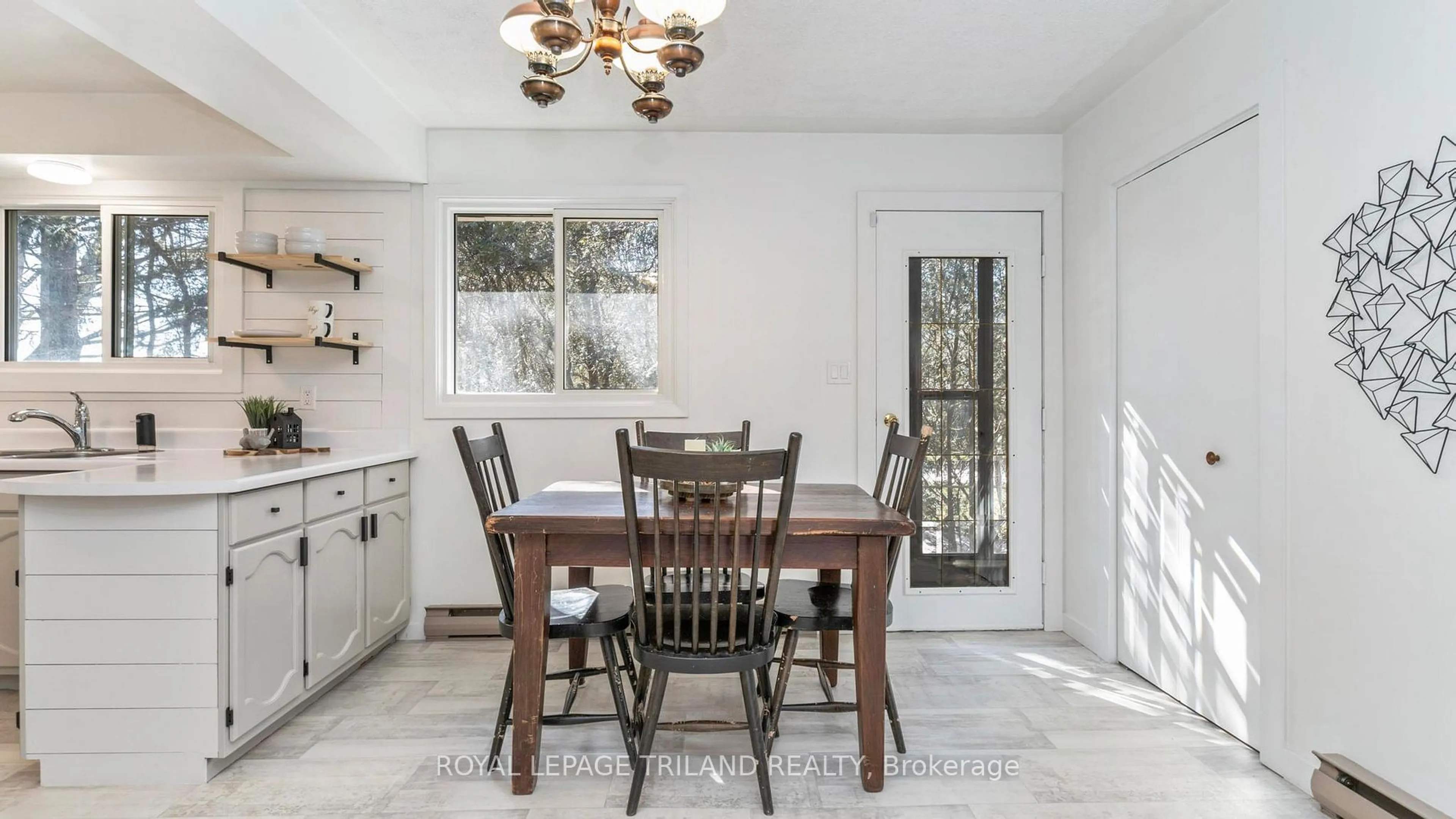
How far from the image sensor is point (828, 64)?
2713mm

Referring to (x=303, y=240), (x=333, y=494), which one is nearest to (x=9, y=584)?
(x=333, y=494)

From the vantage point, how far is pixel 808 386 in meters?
3.43

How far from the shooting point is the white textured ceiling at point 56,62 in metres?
A: 2.24

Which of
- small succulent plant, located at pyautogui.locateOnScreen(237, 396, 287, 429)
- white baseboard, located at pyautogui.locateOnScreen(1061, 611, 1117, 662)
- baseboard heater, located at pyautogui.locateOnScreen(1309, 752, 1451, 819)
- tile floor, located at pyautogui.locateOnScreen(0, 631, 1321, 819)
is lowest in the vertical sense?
tile floor, located at pyautogui.locateOnScreen(0, 631, 1321, 819)

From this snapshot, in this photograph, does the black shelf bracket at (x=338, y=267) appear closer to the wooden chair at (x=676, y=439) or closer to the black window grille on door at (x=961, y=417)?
the wooden chair at (x=676, y=439)

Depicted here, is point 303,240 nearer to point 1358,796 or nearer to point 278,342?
point 278,342

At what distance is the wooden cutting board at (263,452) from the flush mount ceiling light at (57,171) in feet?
4.22

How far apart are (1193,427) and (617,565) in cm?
204

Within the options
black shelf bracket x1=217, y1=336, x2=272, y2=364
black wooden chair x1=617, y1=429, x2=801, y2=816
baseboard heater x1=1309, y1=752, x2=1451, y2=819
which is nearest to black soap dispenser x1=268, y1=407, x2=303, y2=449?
black shelf bracket x1=217, y1=336, x2=272, y2=364

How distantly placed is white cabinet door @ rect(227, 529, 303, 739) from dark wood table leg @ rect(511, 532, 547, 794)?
2.77 ft

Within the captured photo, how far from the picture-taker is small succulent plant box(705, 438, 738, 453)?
238cm

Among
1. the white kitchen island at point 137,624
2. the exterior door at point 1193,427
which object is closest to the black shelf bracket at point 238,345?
the white kitchen island at point 137,624

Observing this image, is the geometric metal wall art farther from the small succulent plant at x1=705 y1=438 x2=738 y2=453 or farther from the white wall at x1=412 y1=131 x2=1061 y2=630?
the white wall at x1=412 y1=131 x2=1061 y2=630

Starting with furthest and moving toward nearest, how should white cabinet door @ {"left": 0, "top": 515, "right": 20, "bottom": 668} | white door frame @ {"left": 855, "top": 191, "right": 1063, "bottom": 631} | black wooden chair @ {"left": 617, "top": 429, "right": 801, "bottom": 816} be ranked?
white door frame @ {"left": 855, "top": 191, "right": 1063, "bottom": 631} < white cabinet door @ {"left": 0, "top": 515, "right": 20, "bottom": 668} < black wooden chair @ {"left": 617, "top": 429, "right": 801, "bottom": 816}
